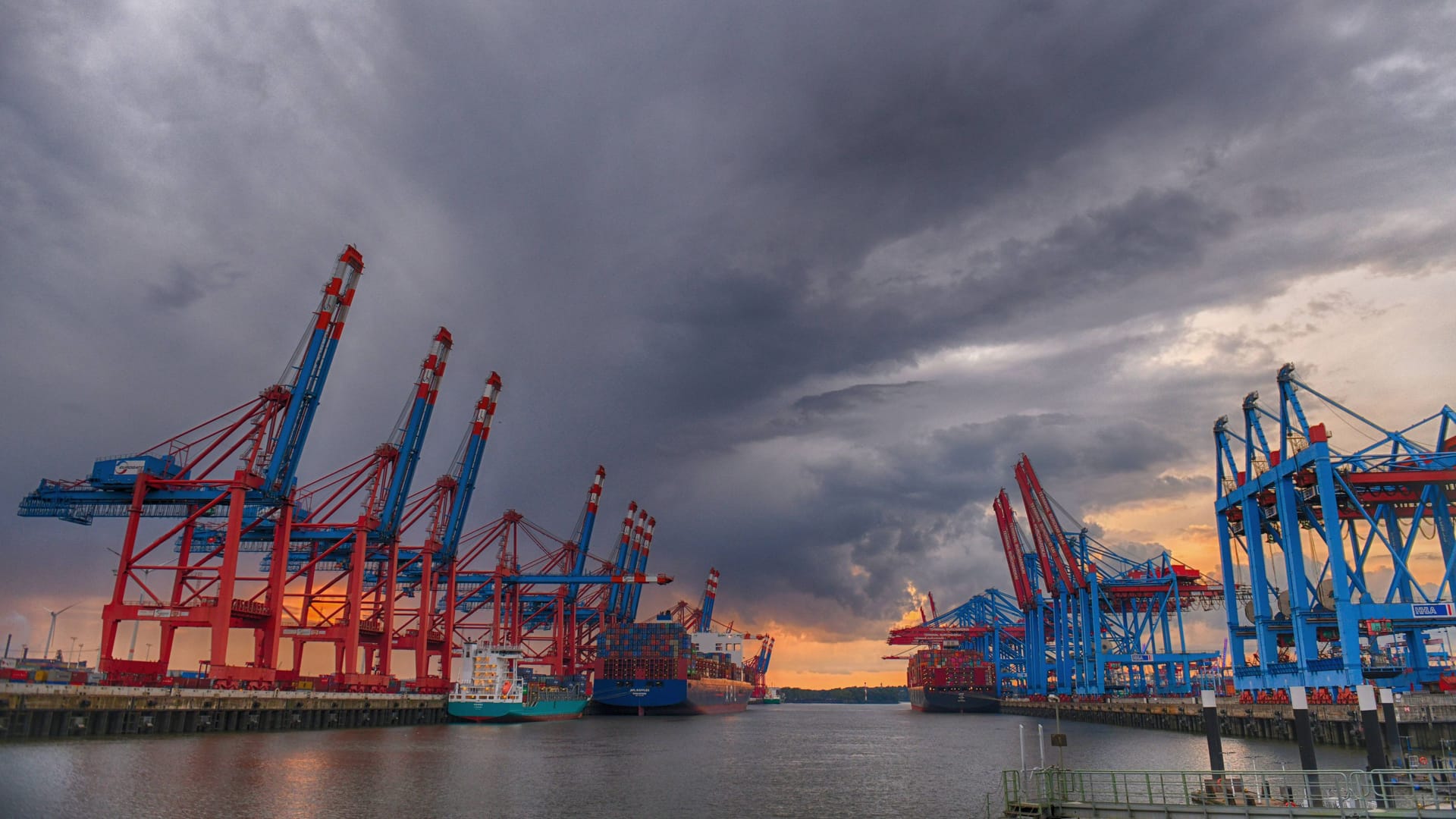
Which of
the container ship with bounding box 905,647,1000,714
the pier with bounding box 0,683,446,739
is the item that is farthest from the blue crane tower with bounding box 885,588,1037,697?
the pier with bounding box 0,683,446,739

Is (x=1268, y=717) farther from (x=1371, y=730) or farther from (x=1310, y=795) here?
(x=1310, y=795)

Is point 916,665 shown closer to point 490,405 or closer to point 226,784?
point 490,405

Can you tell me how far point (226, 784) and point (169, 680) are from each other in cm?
3104

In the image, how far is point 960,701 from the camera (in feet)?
513

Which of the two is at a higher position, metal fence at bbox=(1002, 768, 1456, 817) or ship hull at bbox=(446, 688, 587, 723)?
metal fence at bbox=(1002, 768, 1456, 817)

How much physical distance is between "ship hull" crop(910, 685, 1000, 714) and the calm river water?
289ft

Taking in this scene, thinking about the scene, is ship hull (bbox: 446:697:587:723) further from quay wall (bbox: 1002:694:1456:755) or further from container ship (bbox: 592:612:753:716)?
quay wall (bbox: 1002:694:1456:755)

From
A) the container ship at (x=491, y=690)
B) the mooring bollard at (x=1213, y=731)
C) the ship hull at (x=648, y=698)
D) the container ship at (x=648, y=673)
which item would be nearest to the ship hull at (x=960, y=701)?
the container ship at (x=648, y=673)

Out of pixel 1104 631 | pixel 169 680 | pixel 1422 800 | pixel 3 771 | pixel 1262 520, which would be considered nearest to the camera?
pixel 1422 800

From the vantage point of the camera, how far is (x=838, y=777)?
45.3 meters

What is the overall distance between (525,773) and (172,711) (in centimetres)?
2571

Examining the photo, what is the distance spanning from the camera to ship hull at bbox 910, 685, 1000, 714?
15450cm

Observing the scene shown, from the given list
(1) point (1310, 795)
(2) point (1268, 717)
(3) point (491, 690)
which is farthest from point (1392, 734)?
(3) point (491, 690)

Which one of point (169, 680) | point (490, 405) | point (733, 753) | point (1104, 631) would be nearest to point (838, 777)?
point (733, 753)
